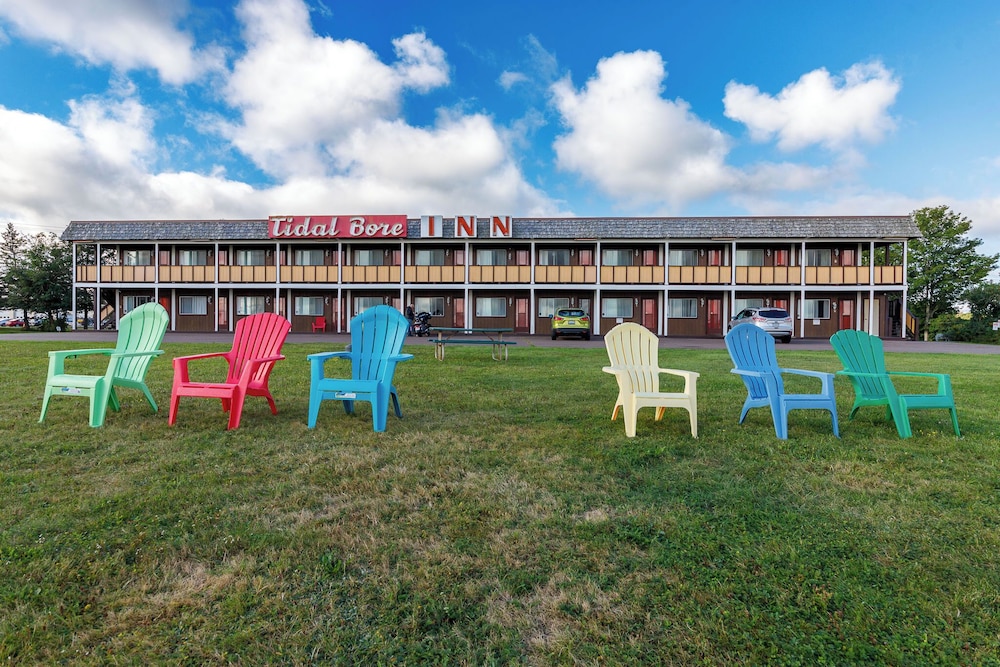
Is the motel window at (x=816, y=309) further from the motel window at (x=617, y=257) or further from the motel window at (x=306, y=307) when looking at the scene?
the motel window at (x=306, y=307)

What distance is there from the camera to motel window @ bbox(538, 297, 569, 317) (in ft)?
92.0

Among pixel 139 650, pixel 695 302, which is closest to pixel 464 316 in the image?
pixel 695 302

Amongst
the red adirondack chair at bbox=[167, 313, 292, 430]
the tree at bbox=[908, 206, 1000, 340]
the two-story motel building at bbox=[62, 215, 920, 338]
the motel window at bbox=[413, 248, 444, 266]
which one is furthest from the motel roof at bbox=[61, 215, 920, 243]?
the red adirondack chair at bbox=[167, 313, 292, 430]

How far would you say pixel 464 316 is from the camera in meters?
28.2

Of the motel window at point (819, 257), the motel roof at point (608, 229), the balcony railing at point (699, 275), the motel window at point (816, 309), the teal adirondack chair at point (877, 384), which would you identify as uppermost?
the motel roof at point (608, 229)

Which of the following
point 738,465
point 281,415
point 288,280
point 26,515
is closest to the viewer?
point 26,515

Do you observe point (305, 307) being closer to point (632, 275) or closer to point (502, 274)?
point (502, 274)

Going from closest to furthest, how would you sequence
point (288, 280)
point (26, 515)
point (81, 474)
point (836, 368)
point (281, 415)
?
point (26, 515) < point (81, 474) < point (281, 415) < point (836, 368) < point (288, 280)

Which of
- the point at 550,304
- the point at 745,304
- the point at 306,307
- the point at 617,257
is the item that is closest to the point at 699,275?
the point at 745,304

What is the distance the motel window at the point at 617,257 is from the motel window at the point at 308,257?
16327 millimetres

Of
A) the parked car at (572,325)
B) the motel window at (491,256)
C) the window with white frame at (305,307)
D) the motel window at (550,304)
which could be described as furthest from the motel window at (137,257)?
the parked car at (572,325)

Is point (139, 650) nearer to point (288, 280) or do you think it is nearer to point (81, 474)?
point (81, 474)

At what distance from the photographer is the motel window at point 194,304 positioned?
2903 cm

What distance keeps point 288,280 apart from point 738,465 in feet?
90.2
